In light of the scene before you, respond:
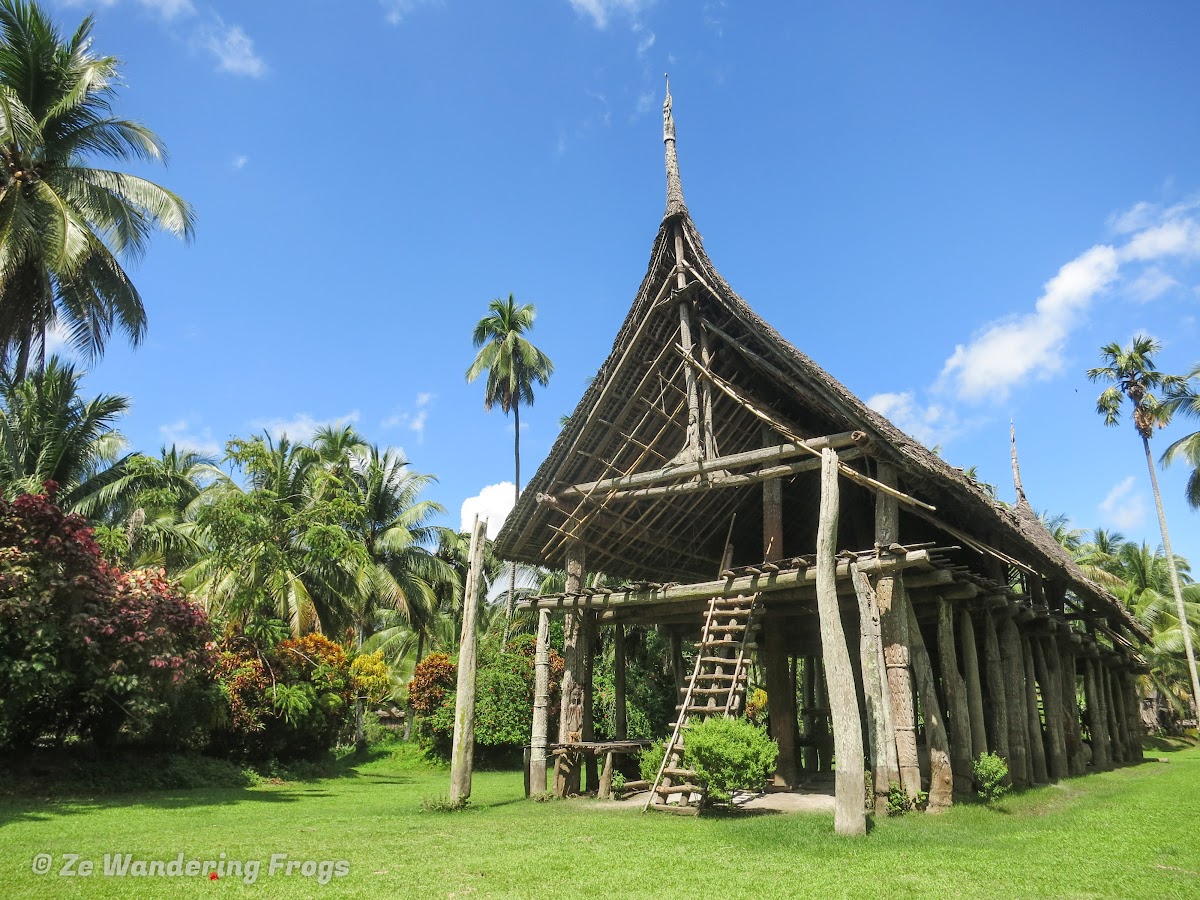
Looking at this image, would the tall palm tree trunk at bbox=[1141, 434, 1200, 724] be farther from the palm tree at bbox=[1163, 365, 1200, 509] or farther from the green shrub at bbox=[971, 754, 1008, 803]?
the green shrub at bbox=[971, 754, 1008, 803]

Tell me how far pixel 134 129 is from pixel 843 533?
17.5 meters

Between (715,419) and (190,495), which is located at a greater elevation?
(190,495)

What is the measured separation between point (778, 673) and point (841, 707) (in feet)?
18.8

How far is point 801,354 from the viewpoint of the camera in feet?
38.5

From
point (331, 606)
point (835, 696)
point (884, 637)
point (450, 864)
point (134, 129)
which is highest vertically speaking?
point (134, 129)

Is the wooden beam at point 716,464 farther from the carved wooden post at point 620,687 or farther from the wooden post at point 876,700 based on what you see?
the carved wooden post at point 620,687

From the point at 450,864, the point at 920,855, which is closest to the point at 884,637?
the point at 920,855

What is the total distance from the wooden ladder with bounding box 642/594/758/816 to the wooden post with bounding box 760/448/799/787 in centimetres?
107

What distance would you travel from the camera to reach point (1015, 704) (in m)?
13.9

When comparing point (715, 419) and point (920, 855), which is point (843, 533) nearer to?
point (715, 419)

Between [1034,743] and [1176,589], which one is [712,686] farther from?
[1176,589]

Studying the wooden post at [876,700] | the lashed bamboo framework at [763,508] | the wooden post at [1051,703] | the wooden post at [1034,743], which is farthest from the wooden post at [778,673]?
the wooden post at [1051,703]

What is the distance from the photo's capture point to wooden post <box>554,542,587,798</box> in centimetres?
1288

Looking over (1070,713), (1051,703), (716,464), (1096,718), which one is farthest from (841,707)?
(1096,718)
